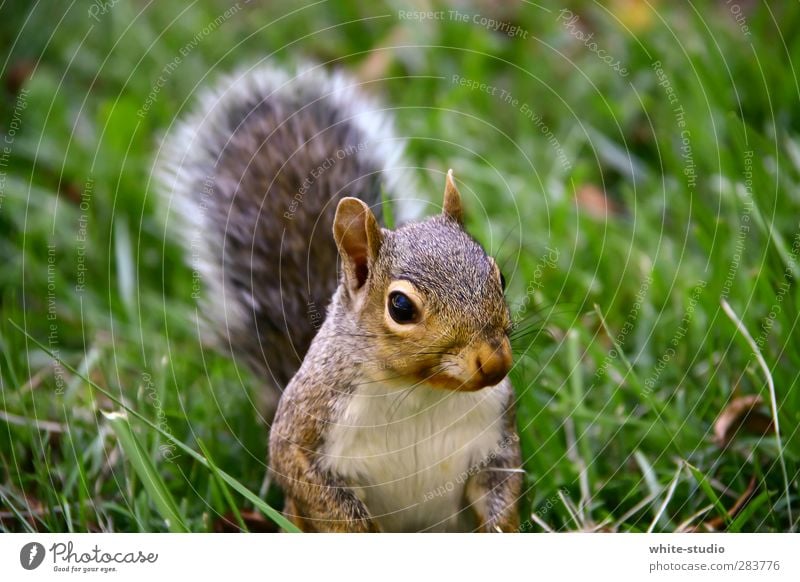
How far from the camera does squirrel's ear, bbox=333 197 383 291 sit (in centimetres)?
108

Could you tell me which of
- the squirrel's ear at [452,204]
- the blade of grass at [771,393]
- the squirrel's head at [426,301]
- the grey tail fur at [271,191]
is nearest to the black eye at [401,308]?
the squirrel's head at [426,301]

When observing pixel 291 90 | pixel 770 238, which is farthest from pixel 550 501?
pixel 291 90

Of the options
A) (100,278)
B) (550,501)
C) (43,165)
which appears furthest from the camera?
(43,165)

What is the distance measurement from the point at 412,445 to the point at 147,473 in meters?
0.35

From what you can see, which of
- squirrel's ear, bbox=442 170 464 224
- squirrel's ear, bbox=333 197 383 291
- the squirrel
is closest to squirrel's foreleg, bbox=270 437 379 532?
the squirrel

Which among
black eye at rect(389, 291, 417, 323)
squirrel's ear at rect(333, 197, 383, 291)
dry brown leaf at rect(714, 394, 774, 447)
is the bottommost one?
dry brown leaf at rect(714, 394, 774, 447)

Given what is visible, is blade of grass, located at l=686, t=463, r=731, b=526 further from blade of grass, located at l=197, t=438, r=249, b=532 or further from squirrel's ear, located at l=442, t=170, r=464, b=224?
blade of grass, located at l=197, t=438, r=249, b=532

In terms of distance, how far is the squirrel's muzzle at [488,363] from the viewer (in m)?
1.04

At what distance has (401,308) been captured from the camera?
42.8 inches

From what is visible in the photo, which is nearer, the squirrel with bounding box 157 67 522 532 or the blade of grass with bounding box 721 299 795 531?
the squirrel with bounding box 157 67 522 532

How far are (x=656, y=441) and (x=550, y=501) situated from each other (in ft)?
0.67
